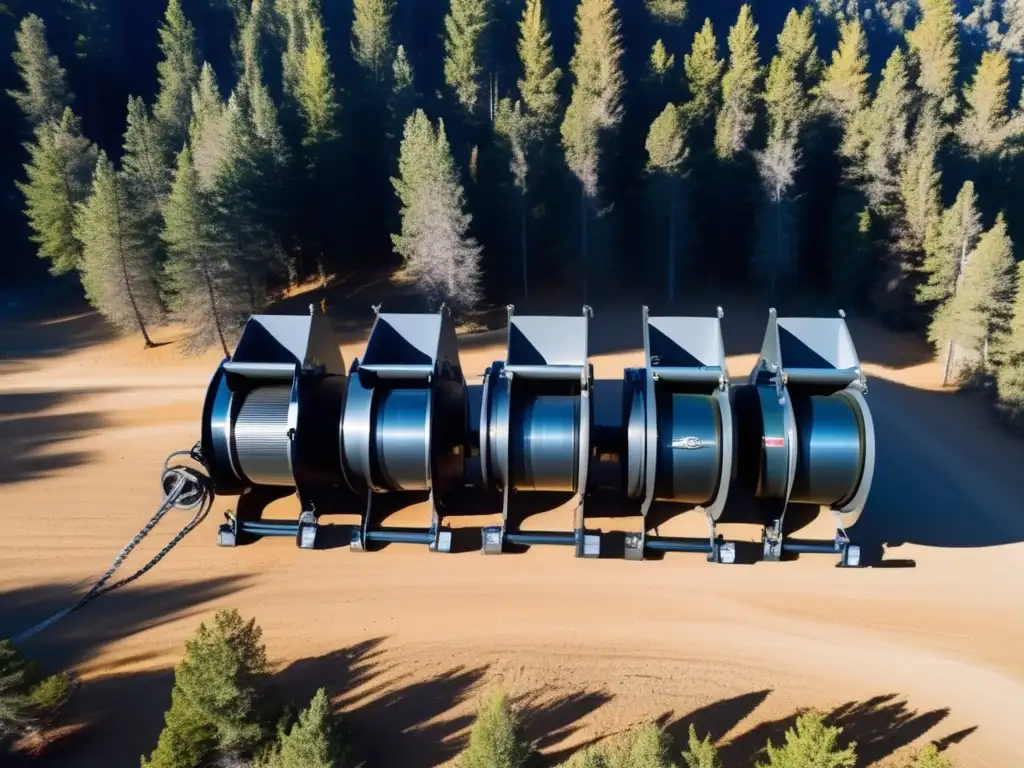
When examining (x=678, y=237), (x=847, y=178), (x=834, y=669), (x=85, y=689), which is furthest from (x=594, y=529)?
(x=847, y=178)

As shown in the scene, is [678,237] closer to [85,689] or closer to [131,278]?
[131,278]

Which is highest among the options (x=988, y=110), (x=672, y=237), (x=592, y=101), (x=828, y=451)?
(x=988, y=110)

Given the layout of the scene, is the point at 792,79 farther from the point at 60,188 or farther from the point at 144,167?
the point at 60,188

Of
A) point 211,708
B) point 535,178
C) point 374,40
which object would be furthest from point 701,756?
point 374,40

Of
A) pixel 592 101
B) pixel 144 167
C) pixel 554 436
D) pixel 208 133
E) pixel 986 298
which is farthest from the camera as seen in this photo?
pixel 592 101

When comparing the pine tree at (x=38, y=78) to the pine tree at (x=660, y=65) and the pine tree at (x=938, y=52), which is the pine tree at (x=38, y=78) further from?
the pine tree at (x=938, y=52)

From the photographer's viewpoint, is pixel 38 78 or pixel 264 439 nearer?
pixel 264 439

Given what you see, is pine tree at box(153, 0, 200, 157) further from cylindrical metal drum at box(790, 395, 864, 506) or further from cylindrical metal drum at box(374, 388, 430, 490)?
cylindrical metal drum at box(790, 395, 864, 506)

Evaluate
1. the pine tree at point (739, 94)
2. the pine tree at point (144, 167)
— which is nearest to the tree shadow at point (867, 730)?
the pine tree at point (739, 94)
